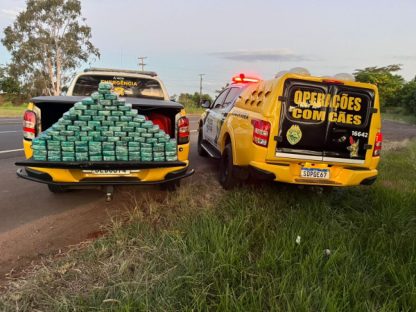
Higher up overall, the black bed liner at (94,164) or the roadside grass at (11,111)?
the black bed liner at (94,164)

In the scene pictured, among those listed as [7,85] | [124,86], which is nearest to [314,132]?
[124,86]

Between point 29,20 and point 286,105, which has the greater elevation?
point 29,20

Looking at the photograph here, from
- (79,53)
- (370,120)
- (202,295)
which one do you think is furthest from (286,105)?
(79,53)

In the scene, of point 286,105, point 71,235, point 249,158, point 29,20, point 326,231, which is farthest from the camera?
point 29,20

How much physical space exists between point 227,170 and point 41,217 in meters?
2.64

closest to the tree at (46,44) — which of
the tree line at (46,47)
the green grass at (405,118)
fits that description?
the tree line at (46,47)

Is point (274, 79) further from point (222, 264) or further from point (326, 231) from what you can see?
point (222, 264)

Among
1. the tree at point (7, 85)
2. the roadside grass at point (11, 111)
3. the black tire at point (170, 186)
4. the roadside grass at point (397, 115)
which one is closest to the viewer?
the black tire at point (170, 186)

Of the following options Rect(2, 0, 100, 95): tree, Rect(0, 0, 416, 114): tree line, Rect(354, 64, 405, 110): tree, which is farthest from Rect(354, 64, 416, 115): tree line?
Rect(2, 0, 100, 95): tree

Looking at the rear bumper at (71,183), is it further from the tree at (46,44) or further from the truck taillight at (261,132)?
the tree at (46,44)

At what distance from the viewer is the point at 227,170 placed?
552cm

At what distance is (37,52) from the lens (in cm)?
3984

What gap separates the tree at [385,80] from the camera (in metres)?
62.3

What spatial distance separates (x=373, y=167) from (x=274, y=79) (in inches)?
69.3
